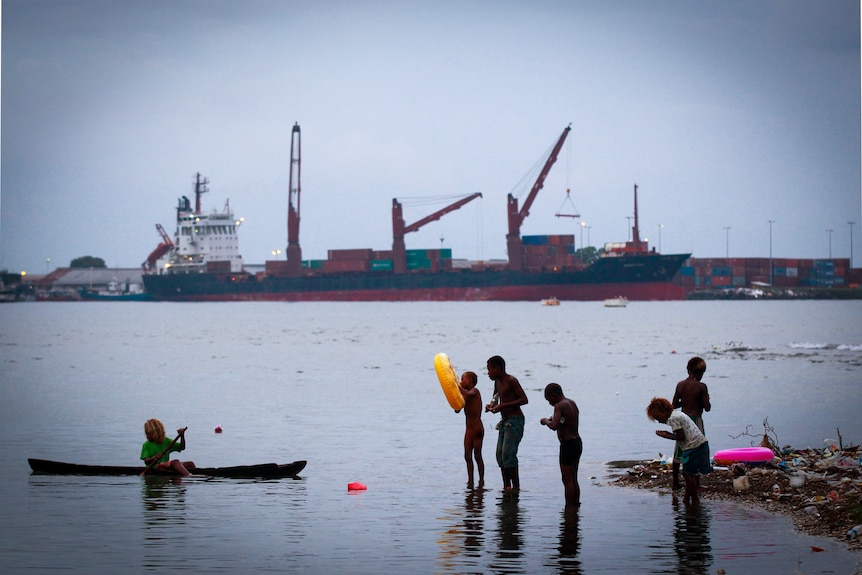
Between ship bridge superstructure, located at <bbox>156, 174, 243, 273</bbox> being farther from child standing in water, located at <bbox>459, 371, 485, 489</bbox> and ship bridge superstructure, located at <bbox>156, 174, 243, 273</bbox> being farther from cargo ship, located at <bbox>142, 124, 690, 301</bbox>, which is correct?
child standing in water, located at <bbox>459, 371, 485, 489</bbox>

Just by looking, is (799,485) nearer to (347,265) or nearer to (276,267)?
Result: (347,265)

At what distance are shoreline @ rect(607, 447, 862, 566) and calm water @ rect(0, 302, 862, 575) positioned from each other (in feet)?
1.06

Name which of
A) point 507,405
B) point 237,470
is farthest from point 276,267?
point 507,405

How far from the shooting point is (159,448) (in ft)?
53.9

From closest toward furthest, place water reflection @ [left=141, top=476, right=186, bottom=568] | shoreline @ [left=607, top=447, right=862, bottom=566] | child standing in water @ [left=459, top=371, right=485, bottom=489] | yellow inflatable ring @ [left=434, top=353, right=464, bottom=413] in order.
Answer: water reflection @ [left=141, top=476, right=186, bottom=568], shoreline @ [left=607, top=447, right=862, bottom=566], yellow inflatable ring @ [left=434, top=353, right=464, bottom=413], child standing in water @ [left=459, top=371, right=485, bottom=489]

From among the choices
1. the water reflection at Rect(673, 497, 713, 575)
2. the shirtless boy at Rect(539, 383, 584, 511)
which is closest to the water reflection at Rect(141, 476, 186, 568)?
the shirtless boy at Rect(539, 383, 584, 511)

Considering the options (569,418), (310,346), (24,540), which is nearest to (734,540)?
(569,418)

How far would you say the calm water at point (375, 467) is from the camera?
470 inches

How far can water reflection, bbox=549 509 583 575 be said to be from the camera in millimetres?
11282

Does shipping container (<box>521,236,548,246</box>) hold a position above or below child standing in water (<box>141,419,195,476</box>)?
above

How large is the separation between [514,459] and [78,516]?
5499 mm

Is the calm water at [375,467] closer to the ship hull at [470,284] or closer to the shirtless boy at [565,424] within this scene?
the shirtless boy at [565,424]

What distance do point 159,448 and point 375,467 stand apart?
393cm

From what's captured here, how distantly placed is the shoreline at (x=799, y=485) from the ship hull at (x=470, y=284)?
401 ft
